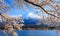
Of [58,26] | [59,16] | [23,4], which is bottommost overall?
[58,26]

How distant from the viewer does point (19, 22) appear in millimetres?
4457

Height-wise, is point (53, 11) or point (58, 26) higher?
point (53, 11)

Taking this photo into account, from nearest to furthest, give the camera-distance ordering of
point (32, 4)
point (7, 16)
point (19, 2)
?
1. point (19, 2)
2. point (32, 4)
3. point (7, 16)

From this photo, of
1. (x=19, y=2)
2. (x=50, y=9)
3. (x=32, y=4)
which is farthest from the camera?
(x=50, y=9)

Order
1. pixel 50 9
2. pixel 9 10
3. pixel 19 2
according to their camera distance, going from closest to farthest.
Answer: pixel 19 2
pixel 50 9
pixel 9 10

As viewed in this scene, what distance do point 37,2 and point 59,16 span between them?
0.57m

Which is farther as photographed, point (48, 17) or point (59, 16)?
point (48, 17)

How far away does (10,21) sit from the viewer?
4328 millimetres

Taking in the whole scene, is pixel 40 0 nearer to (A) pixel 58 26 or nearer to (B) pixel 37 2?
(B) pixel 37 2

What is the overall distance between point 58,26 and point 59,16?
1.23 feet

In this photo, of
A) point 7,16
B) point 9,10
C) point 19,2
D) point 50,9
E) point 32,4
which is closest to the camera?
point 19,2

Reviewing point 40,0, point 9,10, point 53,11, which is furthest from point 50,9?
point 9,10

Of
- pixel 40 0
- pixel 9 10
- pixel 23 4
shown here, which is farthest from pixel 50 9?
pixel 9 10

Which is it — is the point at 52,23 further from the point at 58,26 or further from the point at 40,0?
the point at 40,0
